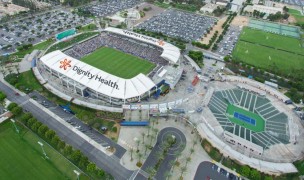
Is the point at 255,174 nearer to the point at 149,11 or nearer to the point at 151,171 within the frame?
the point at 151,171

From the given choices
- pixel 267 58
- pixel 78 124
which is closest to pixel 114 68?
pixel 78 124

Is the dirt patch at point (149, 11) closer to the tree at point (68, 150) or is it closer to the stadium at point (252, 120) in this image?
the stadium at point (252, 120)

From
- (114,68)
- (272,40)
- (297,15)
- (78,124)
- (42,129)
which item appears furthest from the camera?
(297,15)

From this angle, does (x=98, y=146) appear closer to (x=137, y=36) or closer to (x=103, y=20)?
(x=137, y=36)

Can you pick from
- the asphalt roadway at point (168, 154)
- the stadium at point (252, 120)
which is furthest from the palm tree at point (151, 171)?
the stadium at point (252, 120)

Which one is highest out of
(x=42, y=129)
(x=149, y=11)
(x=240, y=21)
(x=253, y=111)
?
(x=240, y=21)

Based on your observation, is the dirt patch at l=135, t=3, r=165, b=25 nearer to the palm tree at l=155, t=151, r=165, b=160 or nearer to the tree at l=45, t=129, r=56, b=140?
the tree at l=45, t=129, r=56, b=140

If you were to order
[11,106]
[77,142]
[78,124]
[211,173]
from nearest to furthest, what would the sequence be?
[211,173]
[77,142]
[78,124]
[11,106]
